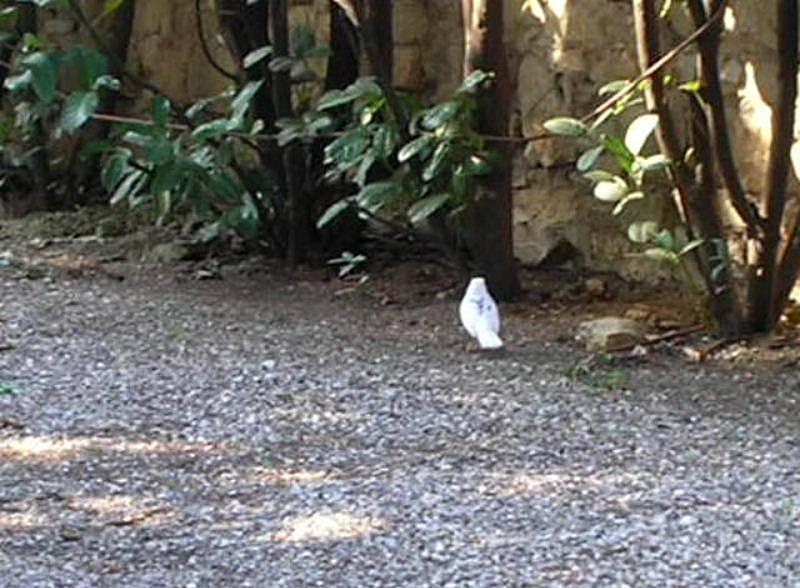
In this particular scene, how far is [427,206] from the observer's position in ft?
15.2

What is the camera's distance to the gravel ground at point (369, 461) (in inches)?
105

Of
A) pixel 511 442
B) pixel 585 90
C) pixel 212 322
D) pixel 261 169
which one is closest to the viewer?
pixel 511 442

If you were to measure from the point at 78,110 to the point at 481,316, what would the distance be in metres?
1.40

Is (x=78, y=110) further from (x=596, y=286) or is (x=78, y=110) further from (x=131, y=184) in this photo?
(x=596, y=286)

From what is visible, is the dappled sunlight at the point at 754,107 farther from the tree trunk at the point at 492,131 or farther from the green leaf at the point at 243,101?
the green leaf at the point at 243,101

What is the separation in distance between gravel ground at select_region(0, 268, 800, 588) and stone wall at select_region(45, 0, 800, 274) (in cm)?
70

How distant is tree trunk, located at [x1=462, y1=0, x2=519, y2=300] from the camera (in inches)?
185

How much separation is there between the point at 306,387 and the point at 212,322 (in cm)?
88

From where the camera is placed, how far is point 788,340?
4.32m

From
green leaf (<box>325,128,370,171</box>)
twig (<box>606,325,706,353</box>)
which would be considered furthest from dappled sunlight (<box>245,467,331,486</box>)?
green leaf (<box>325,128,370,171</box>)

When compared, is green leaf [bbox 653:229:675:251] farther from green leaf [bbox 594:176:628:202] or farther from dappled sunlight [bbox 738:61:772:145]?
dappled sunlight [bbox 738:61:772:145]

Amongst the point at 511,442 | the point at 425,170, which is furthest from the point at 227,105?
the point at 511,442

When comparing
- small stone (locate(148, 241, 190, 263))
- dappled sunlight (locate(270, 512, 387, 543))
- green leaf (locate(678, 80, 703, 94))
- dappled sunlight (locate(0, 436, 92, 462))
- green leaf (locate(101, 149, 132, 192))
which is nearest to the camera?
dappled sunlight (locate(270, 512, 387, 543))

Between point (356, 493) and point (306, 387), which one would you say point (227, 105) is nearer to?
point (306, 387)
